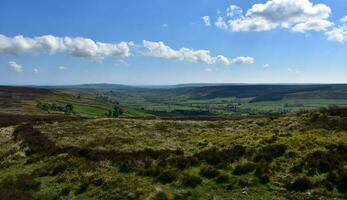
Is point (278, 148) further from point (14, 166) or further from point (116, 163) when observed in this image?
point (14, 166)

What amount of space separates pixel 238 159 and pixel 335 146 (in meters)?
5.50

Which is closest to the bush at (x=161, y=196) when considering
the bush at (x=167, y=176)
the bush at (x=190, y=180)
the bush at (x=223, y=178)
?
the bush at (x=190, y=180)

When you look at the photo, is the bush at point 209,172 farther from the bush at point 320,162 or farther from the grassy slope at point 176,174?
the bush at point 320,162

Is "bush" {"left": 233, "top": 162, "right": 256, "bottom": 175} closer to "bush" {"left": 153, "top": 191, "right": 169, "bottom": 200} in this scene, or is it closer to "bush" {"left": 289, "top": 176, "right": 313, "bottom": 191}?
"bush" {"left": 289, "top": 176, "right": 313, "bottom": 191}

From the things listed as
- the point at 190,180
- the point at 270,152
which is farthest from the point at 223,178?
the point at 270,152

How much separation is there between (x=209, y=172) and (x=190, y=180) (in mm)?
1612

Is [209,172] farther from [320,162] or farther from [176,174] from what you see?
[320,162]

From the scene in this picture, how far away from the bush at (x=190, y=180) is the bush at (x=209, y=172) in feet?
3.08

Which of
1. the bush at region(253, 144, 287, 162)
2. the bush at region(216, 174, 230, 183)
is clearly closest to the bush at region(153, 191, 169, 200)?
the bush at region(216, 174, 230, 183)

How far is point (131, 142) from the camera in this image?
29.9 meters

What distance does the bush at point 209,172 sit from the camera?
18547 millimetres

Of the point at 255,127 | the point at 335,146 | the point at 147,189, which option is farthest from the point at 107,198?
the point at 255,127

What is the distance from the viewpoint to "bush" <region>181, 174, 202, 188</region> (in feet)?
56.4

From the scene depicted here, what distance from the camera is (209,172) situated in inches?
739
